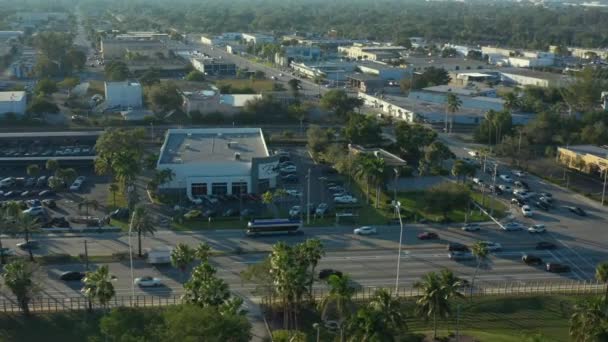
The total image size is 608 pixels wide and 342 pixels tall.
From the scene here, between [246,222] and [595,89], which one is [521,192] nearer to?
[246,222]

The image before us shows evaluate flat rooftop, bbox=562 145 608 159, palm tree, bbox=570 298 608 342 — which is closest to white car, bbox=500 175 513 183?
flat rooftop, bbox=562 145 608 159

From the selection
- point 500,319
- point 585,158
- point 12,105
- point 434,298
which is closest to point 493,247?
point 500,319

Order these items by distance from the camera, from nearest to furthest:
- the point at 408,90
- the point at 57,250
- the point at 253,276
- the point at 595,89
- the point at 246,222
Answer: the point at 253,276 → the point at 57,250 → the point at 246,222 → the point at 595,89 → the point at 408,90

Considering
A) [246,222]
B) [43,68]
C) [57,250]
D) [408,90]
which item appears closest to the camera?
[57,250]

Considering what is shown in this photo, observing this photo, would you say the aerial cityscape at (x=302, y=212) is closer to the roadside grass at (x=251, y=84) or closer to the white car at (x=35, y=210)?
the white car at (x=35, y=210)

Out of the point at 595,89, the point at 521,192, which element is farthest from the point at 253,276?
the point at 595,89
